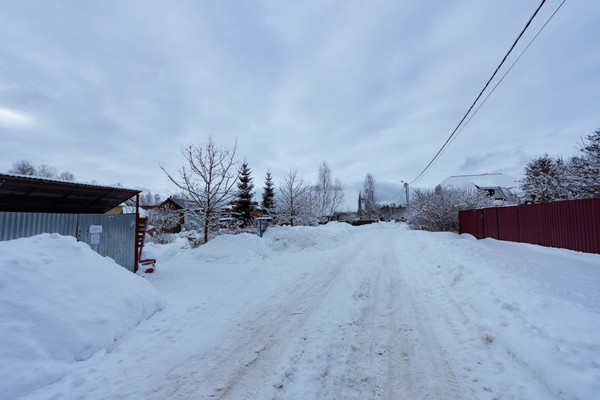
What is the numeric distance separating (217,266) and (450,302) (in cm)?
804

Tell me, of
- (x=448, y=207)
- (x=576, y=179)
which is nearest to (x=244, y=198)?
(x=448, y=207)

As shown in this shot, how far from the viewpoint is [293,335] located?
440 centimetres

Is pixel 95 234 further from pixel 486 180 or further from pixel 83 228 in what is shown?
pixel 486 180

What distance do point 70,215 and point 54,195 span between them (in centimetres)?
112

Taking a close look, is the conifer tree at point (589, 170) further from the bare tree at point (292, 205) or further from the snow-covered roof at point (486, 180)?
the snow-covered roof at point (486, 180)

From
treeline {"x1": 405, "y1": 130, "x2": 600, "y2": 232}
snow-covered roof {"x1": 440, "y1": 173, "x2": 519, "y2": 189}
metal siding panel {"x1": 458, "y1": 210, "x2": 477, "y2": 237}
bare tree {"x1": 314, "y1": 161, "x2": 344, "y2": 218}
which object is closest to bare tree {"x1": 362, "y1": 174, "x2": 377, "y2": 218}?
snow-covered roof {"x1": 440, "y1": 173, "x2": 519, "y2": 189}

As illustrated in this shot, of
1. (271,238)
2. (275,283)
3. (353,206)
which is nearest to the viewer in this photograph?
(275,283)

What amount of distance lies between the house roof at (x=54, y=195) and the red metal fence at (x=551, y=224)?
49.8 feet

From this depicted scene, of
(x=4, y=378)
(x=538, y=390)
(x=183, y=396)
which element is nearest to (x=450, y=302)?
(x=538, y=390)

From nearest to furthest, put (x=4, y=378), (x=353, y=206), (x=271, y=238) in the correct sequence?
(x=4, y=378) < (x=271, y=238) < (x=353, y=206)

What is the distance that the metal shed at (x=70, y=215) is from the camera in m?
6.99

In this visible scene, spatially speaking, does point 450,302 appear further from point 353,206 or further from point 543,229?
point 353,206

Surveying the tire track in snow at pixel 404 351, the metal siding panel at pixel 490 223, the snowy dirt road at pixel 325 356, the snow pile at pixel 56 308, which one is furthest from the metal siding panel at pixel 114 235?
the metal siding panel at pixel 490 223

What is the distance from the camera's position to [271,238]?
1477cm
